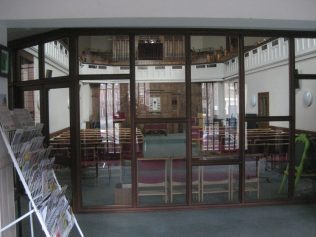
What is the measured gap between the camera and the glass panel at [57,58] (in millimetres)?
4703

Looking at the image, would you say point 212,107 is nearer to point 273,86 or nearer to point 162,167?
point 162,167

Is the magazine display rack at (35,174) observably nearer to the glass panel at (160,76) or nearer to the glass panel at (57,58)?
the glass panel at (57,58)

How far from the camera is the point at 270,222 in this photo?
420cm

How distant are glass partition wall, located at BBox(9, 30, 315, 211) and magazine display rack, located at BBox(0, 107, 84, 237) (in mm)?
1557

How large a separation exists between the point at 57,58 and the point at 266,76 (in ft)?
14.0

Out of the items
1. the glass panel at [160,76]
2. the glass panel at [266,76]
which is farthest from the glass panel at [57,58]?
the glass panel at [266,76]

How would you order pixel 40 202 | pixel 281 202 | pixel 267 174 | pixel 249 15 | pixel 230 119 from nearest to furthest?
Answer: pixel 40 202
pixel 249 15
pixel 281 202
pixel 230 119
pixel 267 174

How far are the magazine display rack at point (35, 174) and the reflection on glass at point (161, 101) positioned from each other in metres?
1.80

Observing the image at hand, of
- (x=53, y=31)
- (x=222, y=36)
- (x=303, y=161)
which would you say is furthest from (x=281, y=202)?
(x=53, y=31)

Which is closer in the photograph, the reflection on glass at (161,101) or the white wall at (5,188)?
the white wall at (5,188)

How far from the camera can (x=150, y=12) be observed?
10.5ft

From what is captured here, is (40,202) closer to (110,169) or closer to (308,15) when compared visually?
(110,169)

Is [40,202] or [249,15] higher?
[249,15]

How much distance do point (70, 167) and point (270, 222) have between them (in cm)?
285
